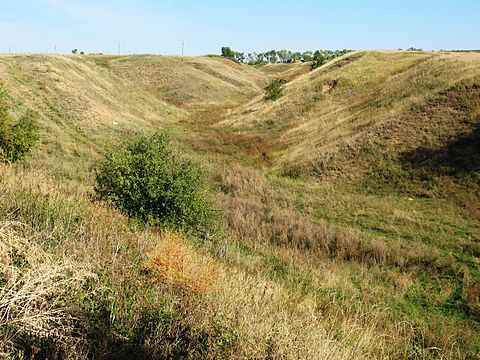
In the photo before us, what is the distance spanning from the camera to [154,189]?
11.7m

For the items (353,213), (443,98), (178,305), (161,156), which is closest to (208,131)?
(443,98)

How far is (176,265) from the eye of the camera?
620 cm

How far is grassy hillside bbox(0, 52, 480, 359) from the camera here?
4.52 metres

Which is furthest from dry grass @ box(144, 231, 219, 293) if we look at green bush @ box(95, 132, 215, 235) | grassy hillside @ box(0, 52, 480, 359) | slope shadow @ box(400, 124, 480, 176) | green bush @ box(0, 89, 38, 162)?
slope shadow @ box(400, 124, 480, 176)

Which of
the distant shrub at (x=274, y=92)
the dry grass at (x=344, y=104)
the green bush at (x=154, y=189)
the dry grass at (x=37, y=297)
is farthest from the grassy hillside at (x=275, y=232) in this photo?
the distant shrub at (x=274, y=92)

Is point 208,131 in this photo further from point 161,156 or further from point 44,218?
point 44,218

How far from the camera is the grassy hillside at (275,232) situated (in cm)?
452

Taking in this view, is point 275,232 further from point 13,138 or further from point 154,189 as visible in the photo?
point 13,138

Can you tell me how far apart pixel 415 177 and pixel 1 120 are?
1896 centimetres

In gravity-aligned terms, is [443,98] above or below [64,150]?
above

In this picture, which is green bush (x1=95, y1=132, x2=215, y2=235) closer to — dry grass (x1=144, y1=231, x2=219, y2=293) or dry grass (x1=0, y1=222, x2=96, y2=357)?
dry grass (x1=144, y1=231, x2=219, y2=293)

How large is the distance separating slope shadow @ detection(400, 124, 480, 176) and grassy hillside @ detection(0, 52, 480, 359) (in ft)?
0.31

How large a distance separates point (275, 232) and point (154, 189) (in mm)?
5292

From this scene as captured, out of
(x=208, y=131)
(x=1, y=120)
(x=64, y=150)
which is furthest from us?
(x=208, y=131)
